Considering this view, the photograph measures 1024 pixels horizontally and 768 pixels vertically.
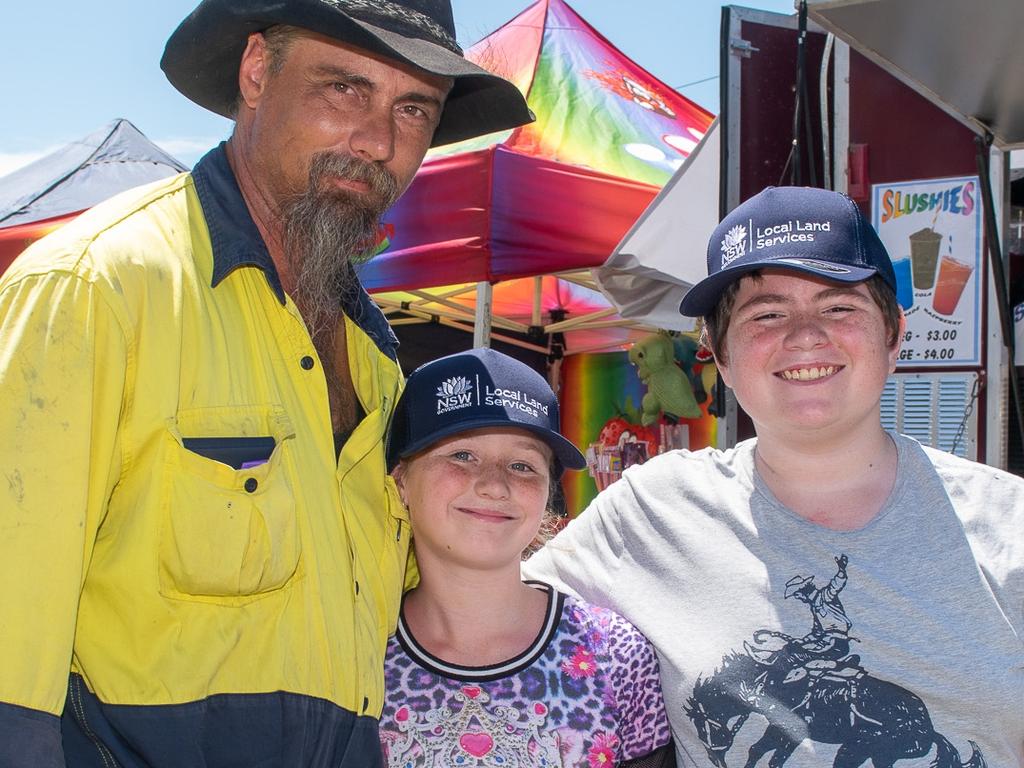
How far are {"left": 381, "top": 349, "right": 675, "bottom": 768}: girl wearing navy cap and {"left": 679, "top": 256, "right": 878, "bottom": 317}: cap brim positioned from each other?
425mm

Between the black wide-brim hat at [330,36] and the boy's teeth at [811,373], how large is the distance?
914 mm

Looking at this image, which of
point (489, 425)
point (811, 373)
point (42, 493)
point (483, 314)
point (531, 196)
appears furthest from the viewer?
point (483, 314)

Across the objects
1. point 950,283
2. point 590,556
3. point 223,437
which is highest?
point 950,283

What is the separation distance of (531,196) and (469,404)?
3276 millimetres

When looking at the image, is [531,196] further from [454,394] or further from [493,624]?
[493,624]

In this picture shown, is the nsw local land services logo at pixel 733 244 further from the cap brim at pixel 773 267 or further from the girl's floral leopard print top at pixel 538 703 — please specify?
the girl's floral leopard print top at pixel 538 703

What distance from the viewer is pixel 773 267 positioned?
2146mm

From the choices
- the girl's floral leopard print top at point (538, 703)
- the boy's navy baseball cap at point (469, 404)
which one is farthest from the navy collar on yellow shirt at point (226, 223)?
the girl's floral leopard print top at point (538, 703)

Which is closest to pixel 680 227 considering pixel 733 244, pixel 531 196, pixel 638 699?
pixel 531 196

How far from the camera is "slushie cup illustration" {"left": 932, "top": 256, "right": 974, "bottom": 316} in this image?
352 cm

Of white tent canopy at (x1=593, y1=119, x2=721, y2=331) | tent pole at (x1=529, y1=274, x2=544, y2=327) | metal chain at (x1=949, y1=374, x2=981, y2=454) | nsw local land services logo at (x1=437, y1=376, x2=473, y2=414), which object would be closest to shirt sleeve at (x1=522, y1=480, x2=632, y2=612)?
nsw local land services logo at (x1=437, y1=376, x2=473, y2=414)

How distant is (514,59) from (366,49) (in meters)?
5.29

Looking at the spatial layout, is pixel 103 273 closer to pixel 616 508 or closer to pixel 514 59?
pixel 616 508

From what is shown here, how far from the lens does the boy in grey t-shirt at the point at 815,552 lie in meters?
1.87
